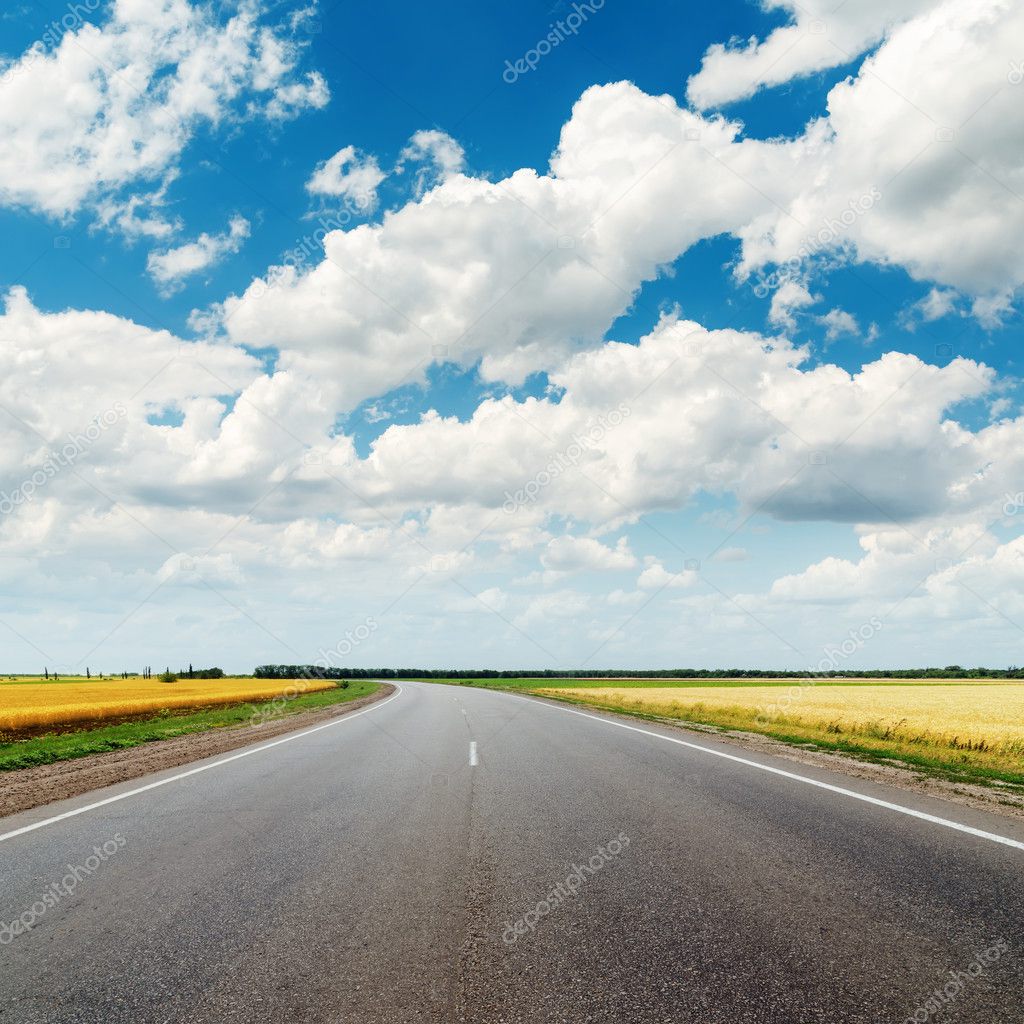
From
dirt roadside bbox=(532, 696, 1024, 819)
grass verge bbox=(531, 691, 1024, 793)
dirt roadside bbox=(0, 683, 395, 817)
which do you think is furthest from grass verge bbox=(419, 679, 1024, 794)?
dirt roadside bbox=(0, 683, 395, 817)

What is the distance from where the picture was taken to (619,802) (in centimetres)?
793

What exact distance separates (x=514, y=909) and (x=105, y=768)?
1102cm

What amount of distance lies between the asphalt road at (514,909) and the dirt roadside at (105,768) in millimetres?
1272

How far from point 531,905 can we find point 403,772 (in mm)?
6379

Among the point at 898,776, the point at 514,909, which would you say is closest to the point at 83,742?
the point at 514,909

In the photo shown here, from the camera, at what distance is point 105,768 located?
1247 cm

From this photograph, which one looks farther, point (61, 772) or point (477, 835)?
point (61, 772)

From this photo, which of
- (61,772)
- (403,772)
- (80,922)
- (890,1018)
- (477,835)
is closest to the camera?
(890,1018)

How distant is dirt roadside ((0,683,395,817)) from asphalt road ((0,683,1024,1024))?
1.27 metres

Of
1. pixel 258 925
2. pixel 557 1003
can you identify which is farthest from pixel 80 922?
pixel 557 1003

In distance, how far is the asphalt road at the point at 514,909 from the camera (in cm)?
331

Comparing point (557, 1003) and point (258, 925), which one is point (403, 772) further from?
point (557, 1003)

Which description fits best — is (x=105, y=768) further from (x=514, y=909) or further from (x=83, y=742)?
(x=514, y=909)

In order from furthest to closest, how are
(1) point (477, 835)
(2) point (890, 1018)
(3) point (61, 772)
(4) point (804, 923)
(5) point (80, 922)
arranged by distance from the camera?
1. (3) point (61, 772)
2. (1) point (477, 835)
3. (5) point (80, 922)
4. (4) point (804, 923)
5. (2) point (890, 1018)
